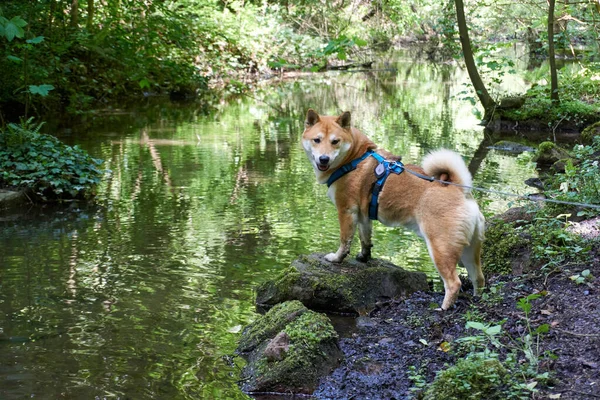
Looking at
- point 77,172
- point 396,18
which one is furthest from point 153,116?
point 396,18

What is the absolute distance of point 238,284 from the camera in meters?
6.98

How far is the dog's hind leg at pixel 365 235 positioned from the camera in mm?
6355

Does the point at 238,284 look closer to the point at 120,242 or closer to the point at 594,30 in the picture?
the point at 120,242

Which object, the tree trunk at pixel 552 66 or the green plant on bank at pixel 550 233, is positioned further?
the tree trunk at pixel 552 66

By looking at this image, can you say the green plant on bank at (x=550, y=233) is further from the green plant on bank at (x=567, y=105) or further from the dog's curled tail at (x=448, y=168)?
the green plant on bank at (x=567, y=105)

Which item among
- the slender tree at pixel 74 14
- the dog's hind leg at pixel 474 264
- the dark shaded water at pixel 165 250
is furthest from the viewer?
the slender tree at pixel 74 14

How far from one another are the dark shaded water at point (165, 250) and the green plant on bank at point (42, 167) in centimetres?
39

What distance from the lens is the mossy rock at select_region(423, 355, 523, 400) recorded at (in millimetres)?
3783

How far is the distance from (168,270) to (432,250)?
10.2 feet

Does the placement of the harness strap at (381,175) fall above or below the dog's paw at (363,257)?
above

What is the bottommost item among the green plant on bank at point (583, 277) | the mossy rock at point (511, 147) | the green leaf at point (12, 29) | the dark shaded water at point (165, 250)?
the dark shaded water at point (165, 250)

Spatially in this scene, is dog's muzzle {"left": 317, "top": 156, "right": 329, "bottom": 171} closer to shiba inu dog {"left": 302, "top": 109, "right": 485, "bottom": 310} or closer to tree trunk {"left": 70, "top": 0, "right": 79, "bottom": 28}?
shiba inu dog {"left": 302, "top": 109, "right": 485, "bottom": 310}

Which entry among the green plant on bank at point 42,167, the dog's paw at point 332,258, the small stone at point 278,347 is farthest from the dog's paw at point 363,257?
the green plant on bank at point 42,167

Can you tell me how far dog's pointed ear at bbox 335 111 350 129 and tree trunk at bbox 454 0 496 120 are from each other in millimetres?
13229
